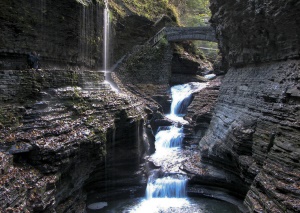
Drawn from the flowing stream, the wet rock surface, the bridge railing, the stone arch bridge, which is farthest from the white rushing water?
the bridge railing

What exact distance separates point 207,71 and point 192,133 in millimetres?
16042

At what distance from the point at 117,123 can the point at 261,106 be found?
6.83 m

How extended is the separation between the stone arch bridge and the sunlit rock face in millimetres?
12621

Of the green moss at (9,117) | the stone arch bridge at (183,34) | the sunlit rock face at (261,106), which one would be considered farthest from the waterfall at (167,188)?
the stone arch bridge at (183,34)

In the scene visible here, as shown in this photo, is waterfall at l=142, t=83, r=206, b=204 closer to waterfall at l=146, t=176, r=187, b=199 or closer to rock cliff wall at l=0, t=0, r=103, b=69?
waterfall at l=146, t=176, r=187, b=199

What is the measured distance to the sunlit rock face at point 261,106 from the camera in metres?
9.39

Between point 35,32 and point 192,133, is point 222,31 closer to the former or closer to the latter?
point 192,133

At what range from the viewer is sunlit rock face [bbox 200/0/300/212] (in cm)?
939

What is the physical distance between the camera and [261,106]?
12.6m

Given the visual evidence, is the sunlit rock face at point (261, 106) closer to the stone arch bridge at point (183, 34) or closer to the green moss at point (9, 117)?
the green moss at point (9, 117)

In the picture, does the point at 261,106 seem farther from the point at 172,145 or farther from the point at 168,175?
the point at 172,145

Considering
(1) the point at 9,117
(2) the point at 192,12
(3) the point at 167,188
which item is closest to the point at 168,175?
(3) the point at 167,188

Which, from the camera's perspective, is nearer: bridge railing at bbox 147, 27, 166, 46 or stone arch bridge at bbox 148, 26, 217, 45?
stone arch bridge at bbox 148, 26, 217, 45

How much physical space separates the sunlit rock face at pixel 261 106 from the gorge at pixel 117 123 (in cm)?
5
